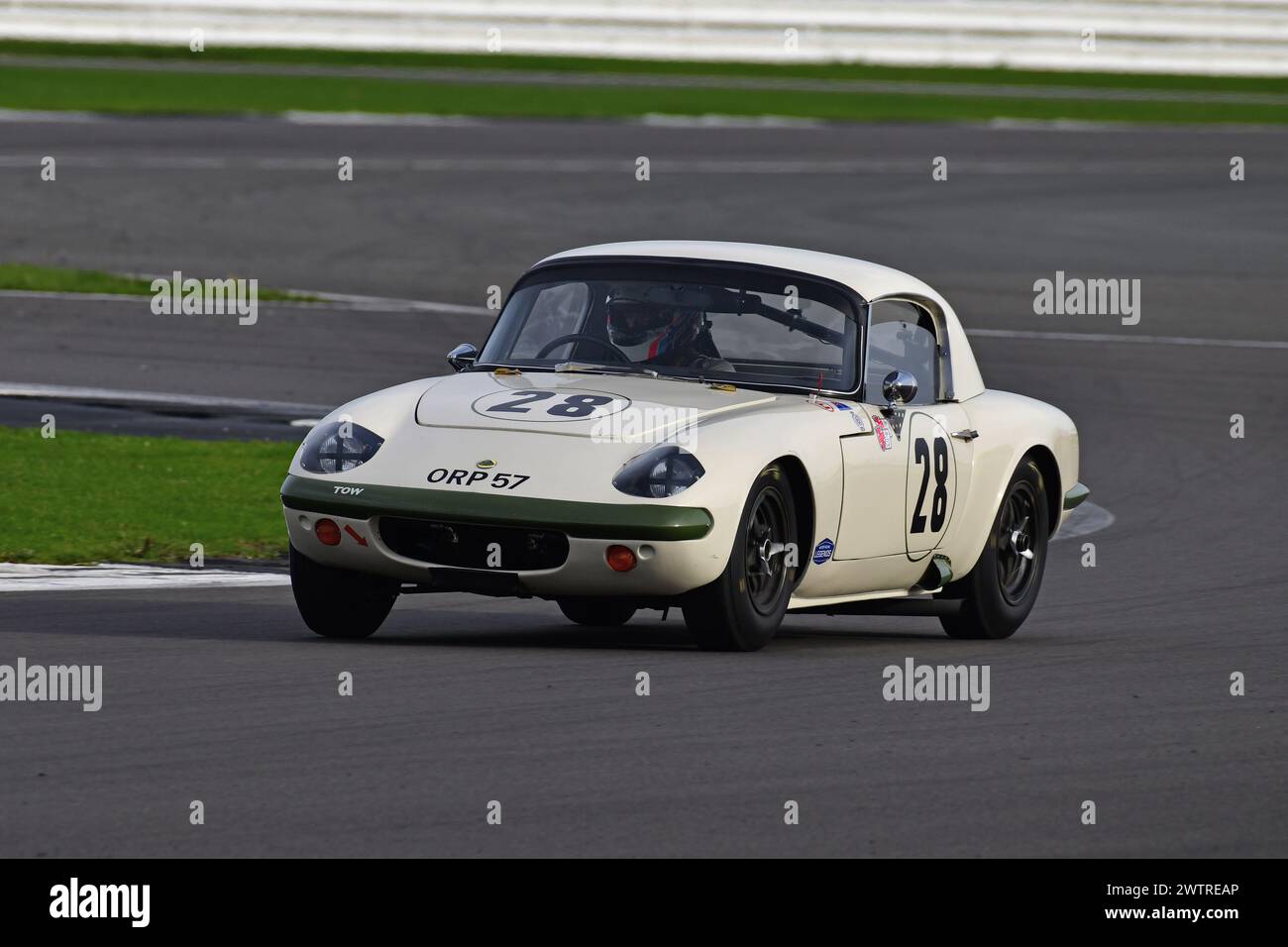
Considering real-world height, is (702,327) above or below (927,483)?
above

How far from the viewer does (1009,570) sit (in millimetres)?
10359

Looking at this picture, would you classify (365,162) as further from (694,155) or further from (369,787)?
(369,787)

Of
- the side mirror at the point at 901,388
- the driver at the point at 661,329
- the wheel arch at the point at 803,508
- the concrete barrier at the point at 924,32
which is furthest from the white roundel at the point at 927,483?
the concrete barrier at the point at 924,32

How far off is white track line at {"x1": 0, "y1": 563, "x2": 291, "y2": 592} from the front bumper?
2.30 m

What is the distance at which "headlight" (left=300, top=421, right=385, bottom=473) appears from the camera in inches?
338

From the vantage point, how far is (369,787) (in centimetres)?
632

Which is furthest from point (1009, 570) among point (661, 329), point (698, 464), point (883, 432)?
point (698, 464)

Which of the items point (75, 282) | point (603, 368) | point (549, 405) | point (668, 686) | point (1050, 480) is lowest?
point (668, 686)

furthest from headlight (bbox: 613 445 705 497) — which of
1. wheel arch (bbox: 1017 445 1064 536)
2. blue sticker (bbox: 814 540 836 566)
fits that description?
wheel arch (bbox: 1017 445 1064 536)

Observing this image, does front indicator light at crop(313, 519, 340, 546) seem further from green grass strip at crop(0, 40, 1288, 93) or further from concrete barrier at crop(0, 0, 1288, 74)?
concrete barrier at crop(0, 0, 1288, 74)

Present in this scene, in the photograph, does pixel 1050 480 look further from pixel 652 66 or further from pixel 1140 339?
pixel 652 66

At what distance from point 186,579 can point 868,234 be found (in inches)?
666

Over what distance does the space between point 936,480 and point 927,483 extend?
69mm
